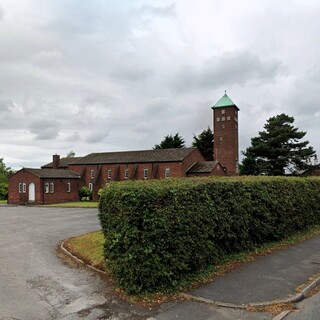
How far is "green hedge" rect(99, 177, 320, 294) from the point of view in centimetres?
625

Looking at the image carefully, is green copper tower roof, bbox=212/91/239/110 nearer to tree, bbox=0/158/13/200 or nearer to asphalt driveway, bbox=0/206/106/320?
tree, bbox=0/158/13/200

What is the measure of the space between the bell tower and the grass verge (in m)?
40.9

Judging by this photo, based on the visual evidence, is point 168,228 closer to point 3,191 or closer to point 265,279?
point 265,279

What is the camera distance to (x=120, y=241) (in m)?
6.44

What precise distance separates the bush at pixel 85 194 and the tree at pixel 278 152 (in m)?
24.9

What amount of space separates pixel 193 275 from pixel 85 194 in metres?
41.9

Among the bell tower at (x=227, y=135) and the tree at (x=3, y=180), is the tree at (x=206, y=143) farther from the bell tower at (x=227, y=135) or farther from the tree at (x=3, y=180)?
the tree at (x=3, y=180)

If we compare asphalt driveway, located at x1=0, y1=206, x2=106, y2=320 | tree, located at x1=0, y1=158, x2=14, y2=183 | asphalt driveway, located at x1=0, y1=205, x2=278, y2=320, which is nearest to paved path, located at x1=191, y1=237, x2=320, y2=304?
asphalt driveway, located at x1=0, y1=205, x2=278, y2=320

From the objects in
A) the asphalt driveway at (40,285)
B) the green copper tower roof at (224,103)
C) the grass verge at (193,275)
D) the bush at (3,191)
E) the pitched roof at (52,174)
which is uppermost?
the green copper tower roof at (224,103)

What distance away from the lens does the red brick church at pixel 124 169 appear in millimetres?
42406

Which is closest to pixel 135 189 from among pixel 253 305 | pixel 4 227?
pixel 253 305

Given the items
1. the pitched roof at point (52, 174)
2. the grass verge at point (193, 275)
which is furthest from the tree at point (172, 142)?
the grass verge at point (193, 275)

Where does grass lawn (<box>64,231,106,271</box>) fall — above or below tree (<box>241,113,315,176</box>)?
below

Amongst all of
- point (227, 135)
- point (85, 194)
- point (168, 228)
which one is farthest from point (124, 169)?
point (168, 228)
